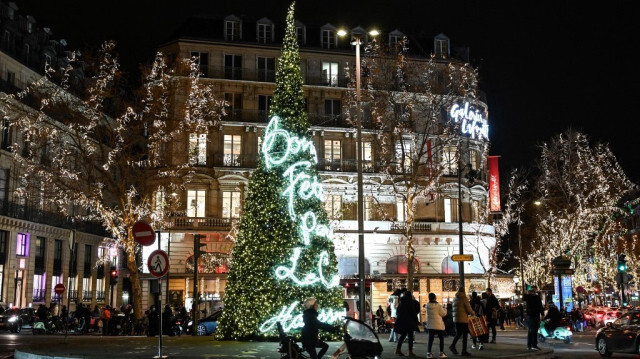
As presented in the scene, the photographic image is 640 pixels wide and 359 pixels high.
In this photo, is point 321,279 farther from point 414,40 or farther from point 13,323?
point 414,40

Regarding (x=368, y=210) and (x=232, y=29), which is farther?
(x=232, y=29)

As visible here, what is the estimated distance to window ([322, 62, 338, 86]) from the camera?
5509 cm

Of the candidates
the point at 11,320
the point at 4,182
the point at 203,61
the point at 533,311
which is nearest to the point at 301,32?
the point at 203,61

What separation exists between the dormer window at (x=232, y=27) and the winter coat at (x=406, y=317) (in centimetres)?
3888

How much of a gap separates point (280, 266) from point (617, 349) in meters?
9.73

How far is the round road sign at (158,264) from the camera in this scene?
16.1 m

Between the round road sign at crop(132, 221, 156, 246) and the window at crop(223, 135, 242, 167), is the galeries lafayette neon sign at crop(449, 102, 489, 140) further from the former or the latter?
the round road sign at crop(132, 221, 156, 246)

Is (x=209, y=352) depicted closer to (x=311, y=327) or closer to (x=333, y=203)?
(x=311, y=327)

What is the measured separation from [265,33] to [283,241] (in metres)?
36.1

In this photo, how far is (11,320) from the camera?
124ft

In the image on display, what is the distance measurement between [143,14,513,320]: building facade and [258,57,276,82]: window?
0.25ft

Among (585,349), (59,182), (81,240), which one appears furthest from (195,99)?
(81,240)

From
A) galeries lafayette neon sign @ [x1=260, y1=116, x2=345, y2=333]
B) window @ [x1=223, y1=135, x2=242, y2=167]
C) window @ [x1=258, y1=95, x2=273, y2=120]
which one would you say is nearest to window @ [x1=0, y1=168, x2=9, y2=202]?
window @ [x1=223, y1=135, x2=242, y2=167]

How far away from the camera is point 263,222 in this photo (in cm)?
2150
